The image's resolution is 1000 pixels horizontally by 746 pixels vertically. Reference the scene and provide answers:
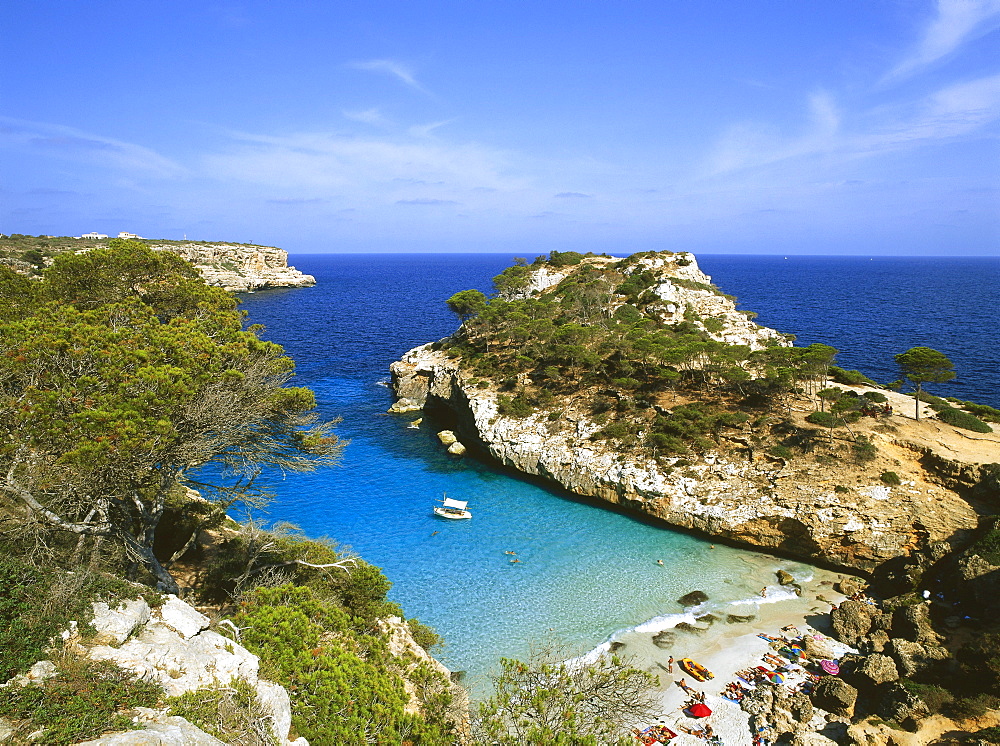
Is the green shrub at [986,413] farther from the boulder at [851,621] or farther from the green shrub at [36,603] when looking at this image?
the green shrub at [36,603]

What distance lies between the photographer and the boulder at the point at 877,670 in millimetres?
16833

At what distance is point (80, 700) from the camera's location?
781 centimetres

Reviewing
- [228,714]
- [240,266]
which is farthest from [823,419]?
[240,266]

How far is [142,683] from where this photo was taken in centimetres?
877

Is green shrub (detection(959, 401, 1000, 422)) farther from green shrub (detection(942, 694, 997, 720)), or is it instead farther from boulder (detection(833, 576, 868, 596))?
green shrub (detection(942, 694, 997, 720))

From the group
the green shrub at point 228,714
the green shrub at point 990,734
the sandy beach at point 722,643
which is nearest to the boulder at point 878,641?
the sandy beach at point 722,643

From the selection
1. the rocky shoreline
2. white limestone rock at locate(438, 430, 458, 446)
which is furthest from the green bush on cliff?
white limestone rock at locate(438, 430, 458, 446)

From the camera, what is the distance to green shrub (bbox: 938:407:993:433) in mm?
27672

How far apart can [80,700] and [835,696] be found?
20.1 m

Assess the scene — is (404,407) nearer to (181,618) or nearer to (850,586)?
(850,586)

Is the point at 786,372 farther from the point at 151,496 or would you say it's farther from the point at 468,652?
the point at 151,496

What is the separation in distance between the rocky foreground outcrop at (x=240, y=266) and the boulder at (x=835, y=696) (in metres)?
118

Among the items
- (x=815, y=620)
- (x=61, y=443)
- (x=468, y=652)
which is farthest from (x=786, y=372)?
(x=61, y=443)

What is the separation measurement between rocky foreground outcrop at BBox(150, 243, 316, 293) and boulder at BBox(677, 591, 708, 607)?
4426 inches
